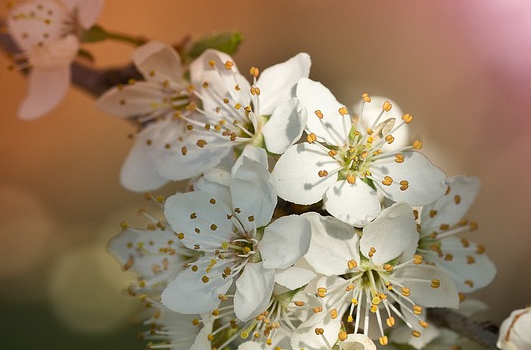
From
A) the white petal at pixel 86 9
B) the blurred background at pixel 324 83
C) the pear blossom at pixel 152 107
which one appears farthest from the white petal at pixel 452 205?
the blurred background at pixel 324 83

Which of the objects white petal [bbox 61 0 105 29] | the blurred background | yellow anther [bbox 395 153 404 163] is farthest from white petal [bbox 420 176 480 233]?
the blurred background

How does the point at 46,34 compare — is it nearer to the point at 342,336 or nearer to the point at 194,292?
the point at 194,292

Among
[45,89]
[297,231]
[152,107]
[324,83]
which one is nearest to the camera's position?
[297,231]

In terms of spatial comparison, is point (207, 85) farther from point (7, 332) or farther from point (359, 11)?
point (359, 11)

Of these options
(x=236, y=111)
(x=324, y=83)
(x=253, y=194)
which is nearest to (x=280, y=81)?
(x=236, y=111)

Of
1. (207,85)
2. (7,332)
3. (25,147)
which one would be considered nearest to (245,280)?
(207,85)

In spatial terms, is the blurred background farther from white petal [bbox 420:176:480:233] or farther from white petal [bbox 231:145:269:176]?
white petal [bbox 231:145:269:176]

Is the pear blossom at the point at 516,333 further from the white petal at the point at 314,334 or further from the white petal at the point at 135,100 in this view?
the white petal at the point at 135,100
